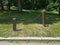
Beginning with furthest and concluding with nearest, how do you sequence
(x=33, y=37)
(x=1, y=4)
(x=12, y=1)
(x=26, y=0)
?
(x=26, y=0) < (x=12, y=1) < (x=1, y=4) < (x=33, y=37)

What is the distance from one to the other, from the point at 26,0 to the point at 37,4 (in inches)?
82.4

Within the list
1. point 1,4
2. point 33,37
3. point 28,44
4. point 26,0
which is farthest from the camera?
point 26,0

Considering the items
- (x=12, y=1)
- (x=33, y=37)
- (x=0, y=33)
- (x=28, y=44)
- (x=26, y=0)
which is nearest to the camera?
(x=28, y=44)

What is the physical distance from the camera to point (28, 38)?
267 inches

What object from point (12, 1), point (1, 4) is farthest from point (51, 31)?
point (12, 1)

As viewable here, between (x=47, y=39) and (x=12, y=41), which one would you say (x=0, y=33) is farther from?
(x=47, y=39)

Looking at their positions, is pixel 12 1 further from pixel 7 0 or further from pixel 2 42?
pixel 2 42

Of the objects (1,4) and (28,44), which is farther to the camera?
(1,4)

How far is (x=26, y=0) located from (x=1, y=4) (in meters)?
5.71

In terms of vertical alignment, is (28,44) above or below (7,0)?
below

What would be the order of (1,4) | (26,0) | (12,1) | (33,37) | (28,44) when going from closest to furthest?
1. (28,44)
2. (33,37)
3. (1,4)
4. (12,1)
5. (26,0)

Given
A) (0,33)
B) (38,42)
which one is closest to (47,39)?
(38,42)

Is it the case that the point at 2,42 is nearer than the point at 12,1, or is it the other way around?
the point at 2,42

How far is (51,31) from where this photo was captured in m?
7.89
